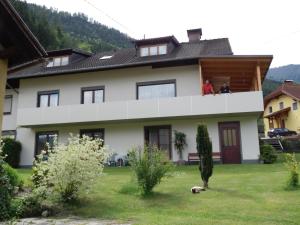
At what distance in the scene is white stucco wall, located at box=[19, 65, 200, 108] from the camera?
22219mm

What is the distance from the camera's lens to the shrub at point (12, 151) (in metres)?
23.8

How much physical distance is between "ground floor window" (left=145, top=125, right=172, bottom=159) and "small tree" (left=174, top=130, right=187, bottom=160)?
728 millimetres

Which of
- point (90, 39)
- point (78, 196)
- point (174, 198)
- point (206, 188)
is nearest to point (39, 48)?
point (78, 196)

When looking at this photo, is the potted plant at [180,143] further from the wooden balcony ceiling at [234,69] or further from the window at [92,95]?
the window at [92,95]

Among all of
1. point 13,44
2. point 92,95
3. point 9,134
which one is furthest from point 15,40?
point 9,134

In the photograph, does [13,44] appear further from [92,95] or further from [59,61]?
[59,61]

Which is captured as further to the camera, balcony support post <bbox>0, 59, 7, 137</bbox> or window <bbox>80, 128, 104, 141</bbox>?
window <bbox>80, 128, 104, 141</bbox>

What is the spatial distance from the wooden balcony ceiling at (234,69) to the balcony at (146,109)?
1.89m

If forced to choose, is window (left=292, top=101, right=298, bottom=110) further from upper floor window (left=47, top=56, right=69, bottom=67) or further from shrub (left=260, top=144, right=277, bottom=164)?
upper floor window (left=47, top=56, right=69, bottom=67)

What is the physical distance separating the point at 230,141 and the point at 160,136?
409cm

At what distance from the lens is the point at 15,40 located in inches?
360

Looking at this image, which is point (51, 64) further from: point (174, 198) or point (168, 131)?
point (174, 198)

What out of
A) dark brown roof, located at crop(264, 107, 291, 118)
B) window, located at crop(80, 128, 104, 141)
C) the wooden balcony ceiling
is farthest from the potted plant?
dark brown roof, located at crop(264, 107, 291, 118)

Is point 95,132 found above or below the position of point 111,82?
below
